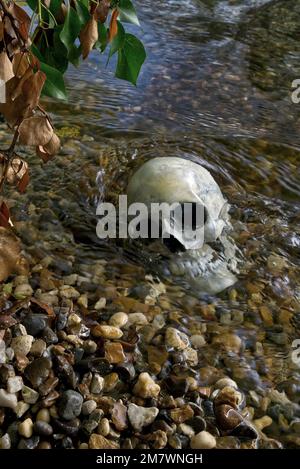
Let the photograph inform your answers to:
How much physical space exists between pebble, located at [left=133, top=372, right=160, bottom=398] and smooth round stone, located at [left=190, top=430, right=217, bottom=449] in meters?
0.21

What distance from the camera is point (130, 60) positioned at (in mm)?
1663

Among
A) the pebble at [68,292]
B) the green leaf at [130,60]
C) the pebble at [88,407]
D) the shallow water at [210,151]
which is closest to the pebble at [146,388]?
the pebble at [88,407]

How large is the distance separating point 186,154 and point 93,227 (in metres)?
1.04

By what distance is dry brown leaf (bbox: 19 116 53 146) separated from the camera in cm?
132

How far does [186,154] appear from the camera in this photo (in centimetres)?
368

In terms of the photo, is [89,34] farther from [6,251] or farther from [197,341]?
[197,341]

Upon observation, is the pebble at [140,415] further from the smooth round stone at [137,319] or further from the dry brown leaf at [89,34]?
the dry brown leaf at [89,34]

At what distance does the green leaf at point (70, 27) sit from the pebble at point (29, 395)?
42.8 inches

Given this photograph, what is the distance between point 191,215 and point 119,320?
0.69m

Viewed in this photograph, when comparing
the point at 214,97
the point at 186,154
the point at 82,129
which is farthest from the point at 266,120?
the point at 82,129

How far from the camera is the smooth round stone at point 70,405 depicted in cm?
188

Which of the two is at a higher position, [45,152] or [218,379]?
[45,152]

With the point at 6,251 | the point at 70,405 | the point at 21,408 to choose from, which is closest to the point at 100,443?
the point at 70,405
